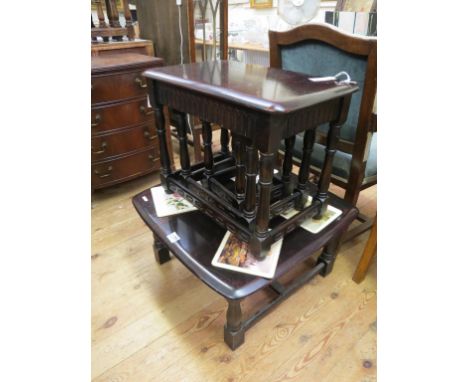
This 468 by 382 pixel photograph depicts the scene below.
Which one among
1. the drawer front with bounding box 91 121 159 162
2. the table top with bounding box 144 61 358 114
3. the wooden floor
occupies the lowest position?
the wooden floor

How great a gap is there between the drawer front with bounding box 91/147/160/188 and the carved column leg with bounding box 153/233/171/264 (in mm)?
598

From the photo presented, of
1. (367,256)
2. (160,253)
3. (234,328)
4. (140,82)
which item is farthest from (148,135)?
(367,256)

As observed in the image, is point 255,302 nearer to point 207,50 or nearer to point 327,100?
point 327,100

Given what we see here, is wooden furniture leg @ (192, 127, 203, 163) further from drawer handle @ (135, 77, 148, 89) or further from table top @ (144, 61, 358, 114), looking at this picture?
table top @ (144, 61, 358, 114)

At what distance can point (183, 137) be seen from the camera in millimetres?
1164

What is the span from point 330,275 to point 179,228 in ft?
2.47

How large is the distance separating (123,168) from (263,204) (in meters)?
1.21

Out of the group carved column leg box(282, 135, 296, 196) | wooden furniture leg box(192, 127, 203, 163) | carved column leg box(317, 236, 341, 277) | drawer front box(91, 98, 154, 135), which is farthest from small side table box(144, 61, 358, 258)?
wooden furniture leg box(192, 127, 203, 163)

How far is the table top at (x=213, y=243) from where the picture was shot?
88 centimetres

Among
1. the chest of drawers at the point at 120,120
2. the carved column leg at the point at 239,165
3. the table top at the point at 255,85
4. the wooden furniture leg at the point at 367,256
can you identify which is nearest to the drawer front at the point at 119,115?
the chest of drawers at the point at 120,120

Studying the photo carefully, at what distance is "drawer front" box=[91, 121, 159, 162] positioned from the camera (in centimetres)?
163

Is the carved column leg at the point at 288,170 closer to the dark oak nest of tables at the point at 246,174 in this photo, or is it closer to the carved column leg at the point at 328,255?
the dark oak nest of tables at the point at 246,174

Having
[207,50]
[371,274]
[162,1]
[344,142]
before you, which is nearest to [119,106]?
[207,50]
